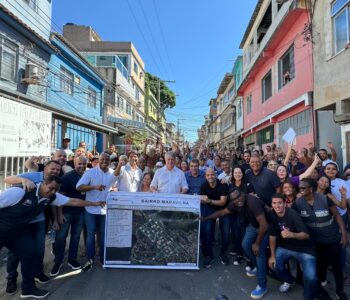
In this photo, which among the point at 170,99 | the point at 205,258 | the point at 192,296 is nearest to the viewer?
the point at 192,296

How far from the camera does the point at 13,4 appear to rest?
425 inches

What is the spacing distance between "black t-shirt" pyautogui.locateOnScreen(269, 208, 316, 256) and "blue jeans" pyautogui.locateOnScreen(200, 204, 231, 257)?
1.30m

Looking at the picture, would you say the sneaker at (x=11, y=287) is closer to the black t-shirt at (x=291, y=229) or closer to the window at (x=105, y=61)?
the black t-shirt at (x=291, y=229)

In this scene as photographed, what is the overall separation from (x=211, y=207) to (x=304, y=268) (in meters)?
1.91

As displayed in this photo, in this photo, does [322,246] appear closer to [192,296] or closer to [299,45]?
[192,296]

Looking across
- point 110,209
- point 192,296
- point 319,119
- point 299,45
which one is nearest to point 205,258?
point 192,296

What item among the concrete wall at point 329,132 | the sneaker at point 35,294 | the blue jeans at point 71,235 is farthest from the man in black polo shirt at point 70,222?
the concrete wall at point 329,132

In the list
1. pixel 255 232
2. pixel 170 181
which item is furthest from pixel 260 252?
pixel 170 181

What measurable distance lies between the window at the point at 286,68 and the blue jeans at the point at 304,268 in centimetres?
1108

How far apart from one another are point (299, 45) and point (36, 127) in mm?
10572

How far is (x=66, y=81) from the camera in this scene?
15.5m

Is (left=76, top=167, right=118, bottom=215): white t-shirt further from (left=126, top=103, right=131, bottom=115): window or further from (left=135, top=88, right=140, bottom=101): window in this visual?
(left=135, top=88, right=140, bottom=101): window

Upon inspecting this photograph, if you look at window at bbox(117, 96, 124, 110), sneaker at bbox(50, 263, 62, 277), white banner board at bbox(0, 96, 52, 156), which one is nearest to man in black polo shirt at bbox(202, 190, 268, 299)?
sneaker at bbox(50, 263, 62, 277)

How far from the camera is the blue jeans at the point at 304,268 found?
11.6ft
